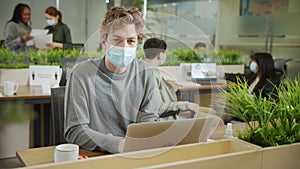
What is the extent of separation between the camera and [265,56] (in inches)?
137

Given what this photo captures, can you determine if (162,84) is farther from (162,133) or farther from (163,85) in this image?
(162,133)

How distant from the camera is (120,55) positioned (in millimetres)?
1429

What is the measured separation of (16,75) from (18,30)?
149cm

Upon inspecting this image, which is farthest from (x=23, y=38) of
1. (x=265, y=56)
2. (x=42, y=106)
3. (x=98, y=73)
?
(x=98, y=73)

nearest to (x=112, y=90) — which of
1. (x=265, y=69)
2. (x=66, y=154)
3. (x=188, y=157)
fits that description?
(x=66, y=154)

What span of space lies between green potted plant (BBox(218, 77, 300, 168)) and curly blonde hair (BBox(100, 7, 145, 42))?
0.43 metres

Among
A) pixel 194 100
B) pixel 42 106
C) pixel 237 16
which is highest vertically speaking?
pixel 237 16

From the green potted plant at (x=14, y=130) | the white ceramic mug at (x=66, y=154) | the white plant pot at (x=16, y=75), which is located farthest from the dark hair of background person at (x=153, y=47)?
the white plant pot at (x=16, y=75)

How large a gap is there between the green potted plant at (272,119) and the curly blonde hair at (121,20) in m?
0.43

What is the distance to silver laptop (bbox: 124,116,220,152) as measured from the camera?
1.08m

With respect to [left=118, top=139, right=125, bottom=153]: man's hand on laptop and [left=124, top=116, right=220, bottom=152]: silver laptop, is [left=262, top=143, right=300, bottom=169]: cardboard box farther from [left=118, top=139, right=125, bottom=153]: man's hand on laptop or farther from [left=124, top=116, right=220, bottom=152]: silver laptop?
[left=118, top=139, right=125, bottom=153]: man's hand on laptop

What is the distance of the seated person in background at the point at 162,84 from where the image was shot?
148 cm

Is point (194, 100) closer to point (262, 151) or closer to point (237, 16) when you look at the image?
point (262, 151)

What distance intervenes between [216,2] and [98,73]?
5.49 metres
